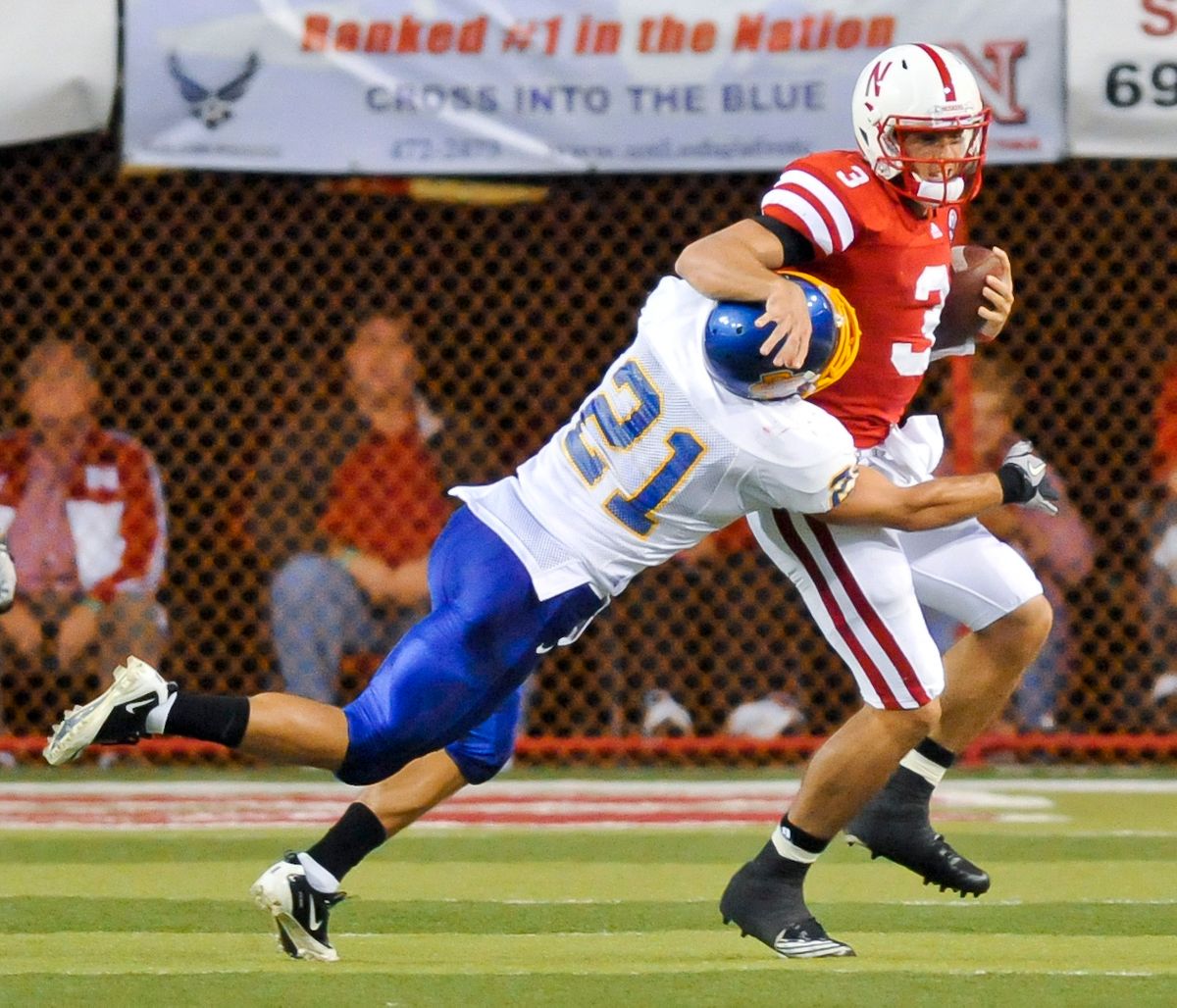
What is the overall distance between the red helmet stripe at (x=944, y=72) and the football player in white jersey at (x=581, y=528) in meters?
0.54

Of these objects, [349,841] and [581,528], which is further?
[349,841]

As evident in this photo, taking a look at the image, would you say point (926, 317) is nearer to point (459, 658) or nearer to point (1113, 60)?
point (459, 658)

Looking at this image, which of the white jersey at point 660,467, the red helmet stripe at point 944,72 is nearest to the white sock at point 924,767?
the white jersey at point 660,467

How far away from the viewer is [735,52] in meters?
8.13

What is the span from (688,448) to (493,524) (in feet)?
1.47

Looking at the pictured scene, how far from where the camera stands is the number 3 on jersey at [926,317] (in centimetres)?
502

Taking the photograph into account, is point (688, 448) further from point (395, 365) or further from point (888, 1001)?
point (395, 365)

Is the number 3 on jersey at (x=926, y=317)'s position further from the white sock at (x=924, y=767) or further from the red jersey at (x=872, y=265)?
the white sock at (x=924, y=767)

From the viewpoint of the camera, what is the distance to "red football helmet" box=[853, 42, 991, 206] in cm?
489

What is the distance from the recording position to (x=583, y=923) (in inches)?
215

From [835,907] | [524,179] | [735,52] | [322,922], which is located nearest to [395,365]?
[524,179]

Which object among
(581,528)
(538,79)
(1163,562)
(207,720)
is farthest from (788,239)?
(1163,562)

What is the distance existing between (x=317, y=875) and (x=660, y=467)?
1.06m

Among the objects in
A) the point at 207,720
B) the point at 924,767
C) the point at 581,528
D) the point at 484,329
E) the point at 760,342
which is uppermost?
the point at 760,342
